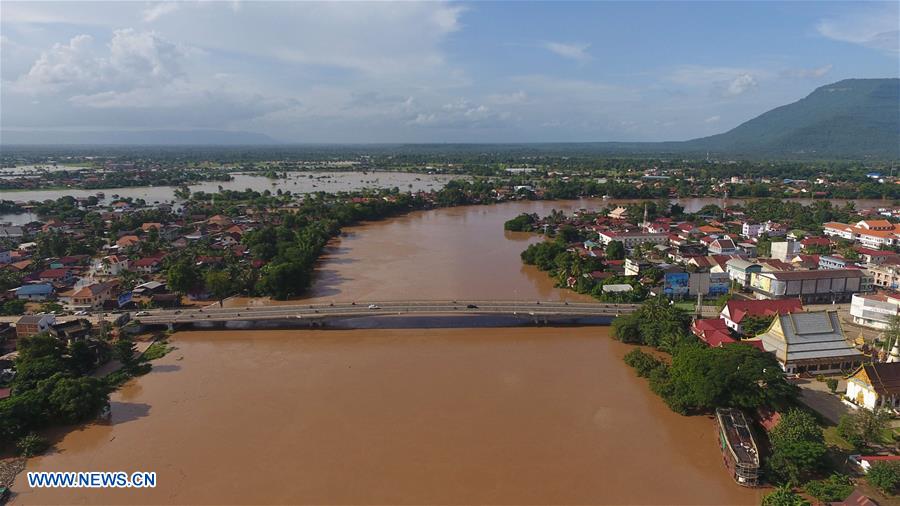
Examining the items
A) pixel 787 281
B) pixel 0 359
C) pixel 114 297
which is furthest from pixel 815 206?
pixel 0 359

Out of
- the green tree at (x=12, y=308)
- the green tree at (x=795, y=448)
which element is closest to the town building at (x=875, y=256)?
the green tree at (x=795, y=448)

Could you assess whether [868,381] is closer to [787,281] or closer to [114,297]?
[787,281]

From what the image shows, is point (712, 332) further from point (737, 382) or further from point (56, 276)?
point (56, 276)

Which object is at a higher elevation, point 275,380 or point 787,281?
point 787,281

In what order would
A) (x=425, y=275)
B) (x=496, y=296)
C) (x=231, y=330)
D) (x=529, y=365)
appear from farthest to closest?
(x=425, y=275) < (x=496, y=296) < (x=231, y=330) < (x=529, y=365)

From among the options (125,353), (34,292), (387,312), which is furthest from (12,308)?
(387,312)

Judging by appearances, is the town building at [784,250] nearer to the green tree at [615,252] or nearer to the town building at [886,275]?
the town building at [886,275]

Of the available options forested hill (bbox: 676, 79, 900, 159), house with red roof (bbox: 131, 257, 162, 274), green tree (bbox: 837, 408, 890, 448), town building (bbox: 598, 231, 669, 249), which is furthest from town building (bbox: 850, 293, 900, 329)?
forested hill (bbox: 676, 79, 900, 159)
